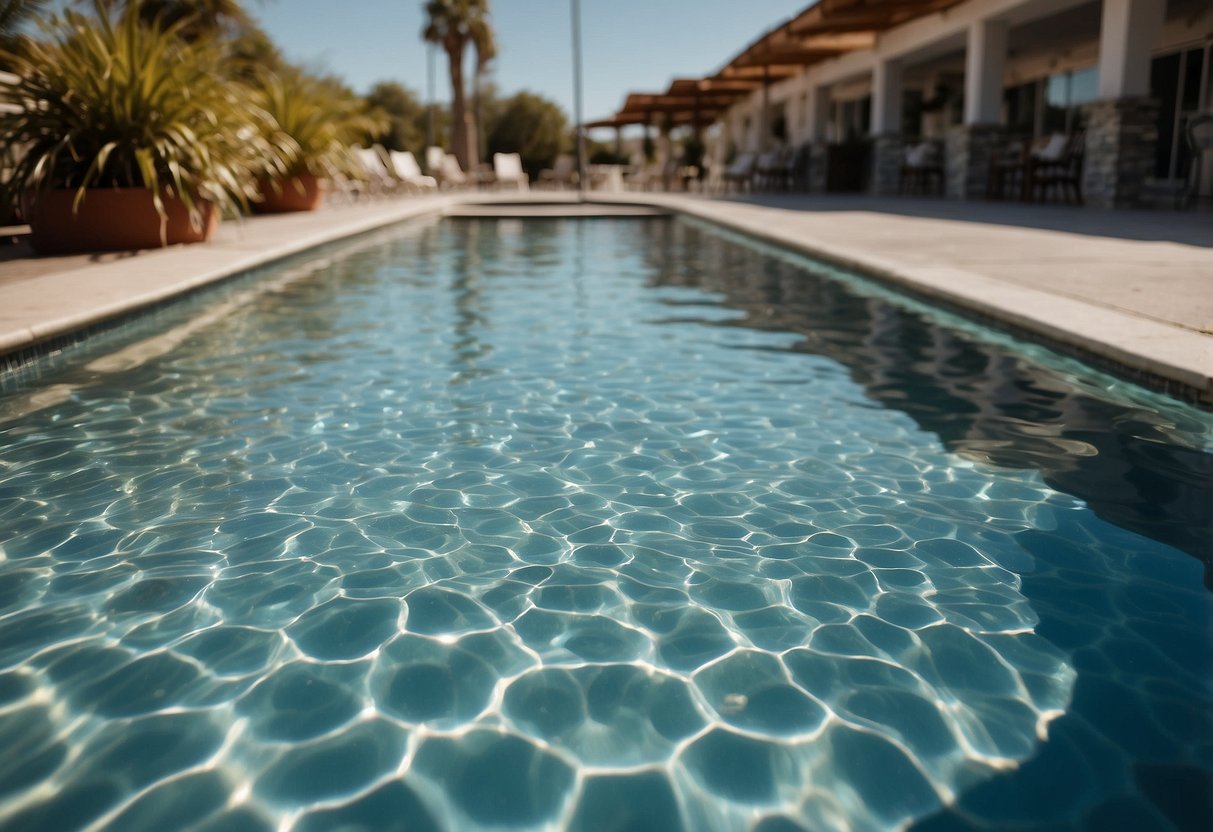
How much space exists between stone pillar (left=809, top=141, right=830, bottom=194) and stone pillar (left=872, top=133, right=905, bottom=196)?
1655 millimetres

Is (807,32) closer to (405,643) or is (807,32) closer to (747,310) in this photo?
(747,310)

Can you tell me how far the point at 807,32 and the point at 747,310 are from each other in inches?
450

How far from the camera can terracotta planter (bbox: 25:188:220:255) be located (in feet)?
24.0

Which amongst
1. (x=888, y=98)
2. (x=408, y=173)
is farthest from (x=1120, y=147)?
(x=408, y=173)

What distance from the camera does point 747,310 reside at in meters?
6.39

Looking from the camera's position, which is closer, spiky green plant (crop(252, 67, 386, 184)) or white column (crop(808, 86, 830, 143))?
spiky green plant (crop(252, 67, 386, 184))

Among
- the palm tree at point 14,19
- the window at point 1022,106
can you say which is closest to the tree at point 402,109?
the window at point 1022,106

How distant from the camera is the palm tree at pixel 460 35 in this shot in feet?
109

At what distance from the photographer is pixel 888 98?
17.7m

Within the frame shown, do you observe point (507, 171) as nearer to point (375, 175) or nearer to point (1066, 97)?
point (375, 175)

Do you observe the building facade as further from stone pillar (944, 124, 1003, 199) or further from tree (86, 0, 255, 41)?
tree (86, 0, 255, 41)

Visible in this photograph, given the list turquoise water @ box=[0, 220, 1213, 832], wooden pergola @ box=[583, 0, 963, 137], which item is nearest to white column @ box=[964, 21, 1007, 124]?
wooden pergola @ box=[583, 0, 963, 137]

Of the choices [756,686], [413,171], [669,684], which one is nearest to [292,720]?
[669,684]

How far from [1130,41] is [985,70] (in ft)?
10.7
